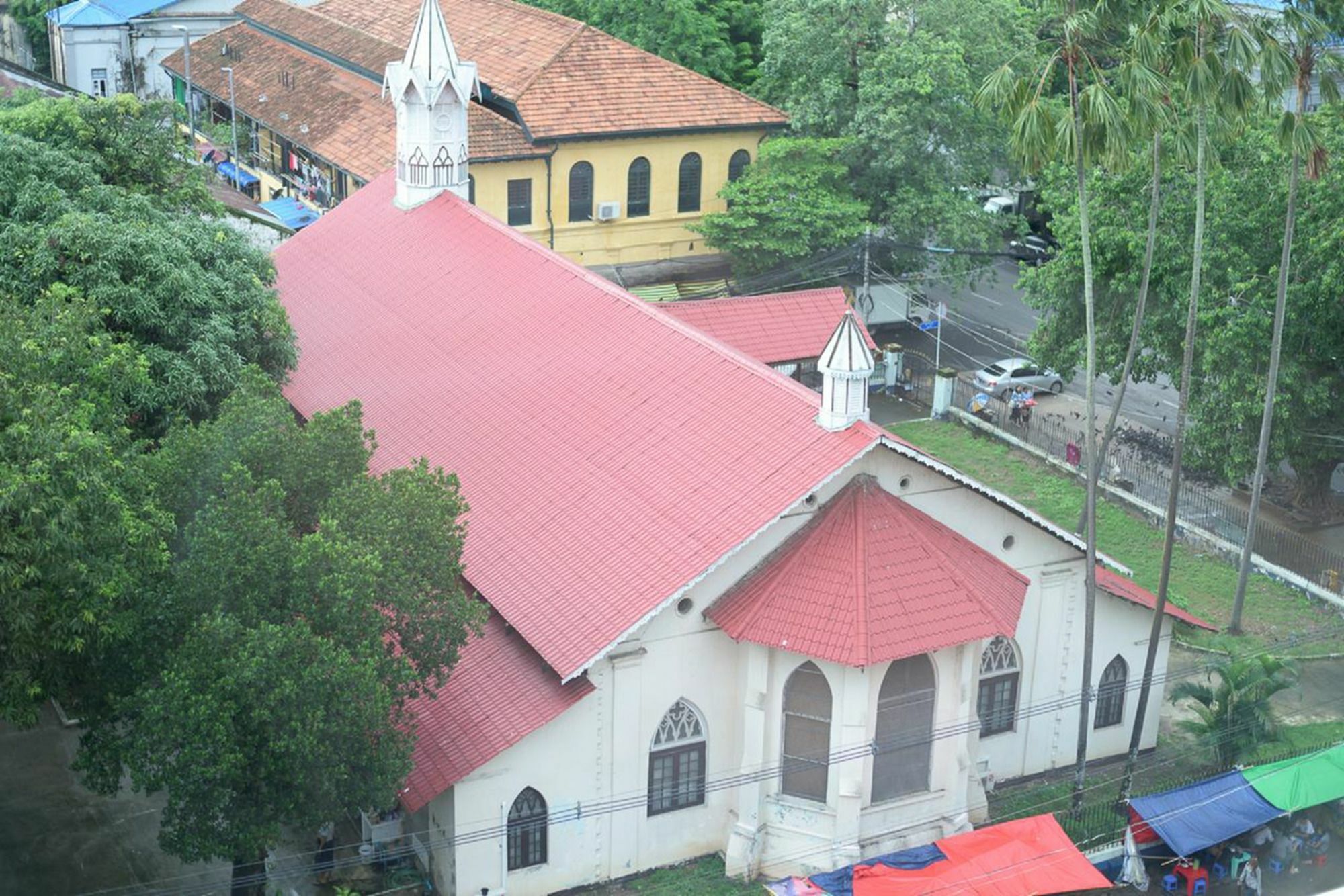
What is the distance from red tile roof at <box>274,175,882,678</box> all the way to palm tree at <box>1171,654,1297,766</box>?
33.7ft

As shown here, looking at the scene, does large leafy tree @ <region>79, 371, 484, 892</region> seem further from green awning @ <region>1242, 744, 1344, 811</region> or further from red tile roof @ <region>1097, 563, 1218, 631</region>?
green awning @ <region>1242, 744, 1344, 811</region>

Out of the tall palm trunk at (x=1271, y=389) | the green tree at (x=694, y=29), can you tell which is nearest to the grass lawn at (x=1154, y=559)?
the tall palm trunk at (x=1271, y=389)

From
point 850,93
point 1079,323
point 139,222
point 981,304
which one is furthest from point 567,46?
point 139,222

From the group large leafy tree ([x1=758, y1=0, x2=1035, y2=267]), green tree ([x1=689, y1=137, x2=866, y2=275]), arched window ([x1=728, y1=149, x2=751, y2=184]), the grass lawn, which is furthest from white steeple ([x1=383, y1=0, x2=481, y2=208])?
arched window ([x1=728, y1=149, x2=751, y2=184])

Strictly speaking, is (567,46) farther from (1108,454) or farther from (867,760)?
(867,760)

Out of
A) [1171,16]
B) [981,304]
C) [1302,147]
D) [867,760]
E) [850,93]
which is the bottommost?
[981,304]

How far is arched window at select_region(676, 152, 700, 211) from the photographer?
64.5 metres

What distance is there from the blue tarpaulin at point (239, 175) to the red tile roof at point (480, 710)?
4672 cm

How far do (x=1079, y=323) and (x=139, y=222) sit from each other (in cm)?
2776

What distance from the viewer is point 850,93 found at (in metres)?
61.5

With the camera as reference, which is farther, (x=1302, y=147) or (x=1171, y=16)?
(x=1302, y=147)

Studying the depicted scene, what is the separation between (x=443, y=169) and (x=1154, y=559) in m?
22.9

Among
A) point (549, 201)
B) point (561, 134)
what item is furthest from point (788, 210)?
point (549, 201)

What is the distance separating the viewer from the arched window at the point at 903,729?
31.5 metres
